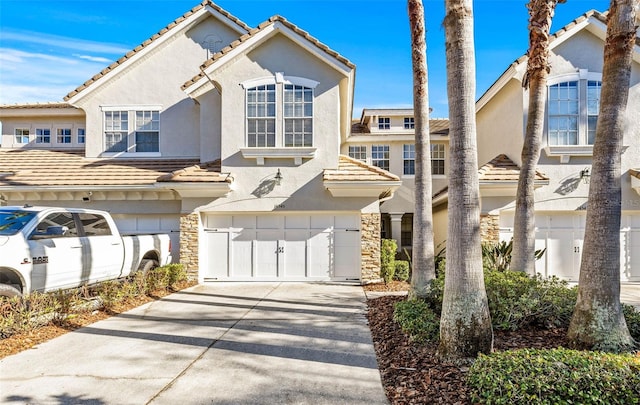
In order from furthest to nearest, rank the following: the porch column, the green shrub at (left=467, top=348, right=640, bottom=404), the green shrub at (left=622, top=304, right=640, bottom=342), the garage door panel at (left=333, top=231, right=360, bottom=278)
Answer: the porch column → the garage door panel at (left=333, top=231, right=360, bottom=278) → the green shrub at (left=622, top=304, right=640, bottom=342) → the green shrub at (left=467, top=348, right=640, bottom=404)

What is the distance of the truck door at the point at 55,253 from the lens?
22.7 feet

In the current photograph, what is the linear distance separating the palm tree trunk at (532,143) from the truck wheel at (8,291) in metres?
9.78

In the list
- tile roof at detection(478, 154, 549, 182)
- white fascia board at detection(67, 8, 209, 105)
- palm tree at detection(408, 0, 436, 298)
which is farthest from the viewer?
white fascia board at detection(67, 8, 209, 105)

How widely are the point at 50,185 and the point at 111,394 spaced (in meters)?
10.6

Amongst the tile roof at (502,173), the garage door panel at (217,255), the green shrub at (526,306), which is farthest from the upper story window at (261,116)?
the green shrub at (526,306)

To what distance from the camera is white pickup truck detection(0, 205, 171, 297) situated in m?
6.66

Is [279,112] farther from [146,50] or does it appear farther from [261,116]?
[146,50]

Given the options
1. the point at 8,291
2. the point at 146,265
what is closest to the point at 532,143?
the point at 146,265

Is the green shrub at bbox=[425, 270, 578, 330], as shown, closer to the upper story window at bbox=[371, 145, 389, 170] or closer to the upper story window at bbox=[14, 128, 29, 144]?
the upper story window at bbox=[371, 145, 389, 170]

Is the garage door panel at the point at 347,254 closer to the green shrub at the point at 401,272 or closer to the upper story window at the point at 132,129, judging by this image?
the green shrub at the point at 401,272

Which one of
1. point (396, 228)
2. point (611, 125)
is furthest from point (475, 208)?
point (396, 228)

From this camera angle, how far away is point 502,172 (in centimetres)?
1234

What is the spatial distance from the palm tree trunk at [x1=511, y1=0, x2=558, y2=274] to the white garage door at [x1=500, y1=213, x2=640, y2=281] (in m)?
4.34

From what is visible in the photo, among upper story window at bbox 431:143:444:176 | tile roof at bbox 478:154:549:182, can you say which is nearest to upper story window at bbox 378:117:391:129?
upper story window at bbox 431:143:444:176
